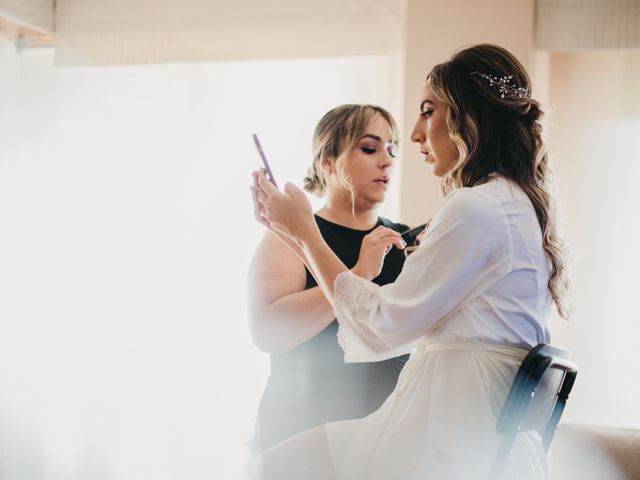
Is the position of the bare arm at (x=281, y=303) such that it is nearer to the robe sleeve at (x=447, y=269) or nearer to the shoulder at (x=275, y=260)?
the shoulder at (x=275, y=260)

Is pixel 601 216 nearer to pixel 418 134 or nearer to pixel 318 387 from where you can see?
pixel 318 387

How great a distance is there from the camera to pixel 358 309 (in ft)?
4.09

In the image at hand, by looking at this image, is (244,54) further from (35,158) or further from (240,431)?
(240,431)

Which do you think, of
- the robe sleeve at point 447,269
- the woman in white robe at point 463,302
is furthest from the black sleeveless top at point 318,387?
the robe sleeve at point 447,269

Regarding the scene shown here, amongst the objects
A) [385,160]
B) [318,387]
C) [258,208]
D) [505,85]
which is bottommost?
[318,387]

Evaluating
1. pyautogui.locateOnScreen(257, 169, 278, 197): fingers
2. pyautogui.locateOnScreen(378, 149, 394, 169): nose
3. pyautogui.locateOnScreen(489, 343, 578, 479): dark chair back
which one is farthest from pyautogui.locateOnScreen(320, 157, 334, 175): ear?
pyautogui.locateOnScreen(489, 343, 578, 479): dark chair back

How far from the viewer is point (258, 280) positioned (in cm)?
203

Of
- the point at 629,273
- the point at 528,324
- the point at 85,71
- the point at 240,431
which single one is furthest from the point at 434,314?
the point at 85,71

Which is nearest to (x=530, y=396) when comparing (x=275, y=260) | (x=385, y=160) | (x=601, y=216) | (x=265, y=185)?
(x=265, y=185)

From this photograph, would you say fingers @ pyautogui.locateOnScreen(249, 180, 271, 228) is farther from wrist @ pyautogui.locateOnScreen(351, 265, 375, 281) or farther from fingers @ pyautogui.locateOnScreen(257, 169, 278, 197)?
wrist @ pyautogui.locateOnScreen(351, 265, 375, 281)

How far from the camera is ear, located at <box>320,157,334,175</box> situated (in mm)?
2186

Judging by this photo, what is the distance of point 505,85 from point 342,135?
889 millimetres

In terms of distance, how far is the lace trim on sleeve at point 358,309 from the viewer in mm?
1236

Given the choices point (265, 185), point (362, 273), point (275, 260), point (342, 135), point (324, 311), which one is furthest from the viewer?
point (342, 135)
